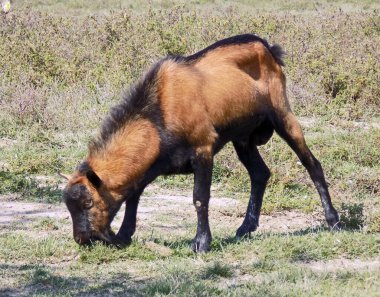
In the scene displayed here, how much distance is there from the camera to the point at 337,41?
16.5 meters

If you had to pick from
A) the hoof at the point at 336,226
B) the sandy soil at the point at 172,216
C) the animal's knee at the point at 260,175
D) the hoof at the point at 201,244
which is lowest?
the sandy soil at the point at 172,216

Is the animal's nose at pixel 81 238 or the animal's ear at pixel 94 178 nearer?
the animal's ear at pixel 94 178

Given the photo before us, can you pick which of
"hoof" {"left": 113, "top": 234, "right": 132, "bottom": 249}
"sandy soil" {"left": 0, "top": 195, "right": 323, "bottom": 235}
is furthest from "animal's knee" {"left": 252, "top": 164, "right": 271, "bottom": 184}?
"hoof" {"left": 113, "top": 234, "right": 132, "bottom": 249}

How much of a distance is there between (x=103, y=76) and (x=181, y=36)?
2759 mm

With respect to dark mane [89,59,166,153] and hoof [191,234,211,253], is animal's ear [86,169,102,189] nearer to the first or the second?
dark mane [89,59,166,153]

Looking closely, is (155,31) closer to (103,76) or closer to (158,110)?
(103,76)

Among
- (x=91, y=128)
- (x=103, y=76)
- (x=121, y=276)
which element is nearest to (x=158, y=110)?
(x=121, y=276)

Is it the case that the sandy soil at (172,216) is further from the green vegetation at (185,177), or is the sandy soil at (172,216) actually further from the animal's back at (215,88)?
the animal's back at (215,88)

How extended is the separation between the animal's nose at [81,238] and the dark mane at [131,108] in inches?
29.1

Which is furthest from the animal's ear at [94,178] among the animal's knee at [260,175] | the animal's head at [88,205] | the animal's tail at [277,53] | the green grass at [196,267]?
the animal's tail at [277,53]

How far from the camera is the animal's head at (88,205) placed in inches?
269

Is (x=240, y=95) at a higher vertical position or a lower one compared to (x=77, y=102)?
higher

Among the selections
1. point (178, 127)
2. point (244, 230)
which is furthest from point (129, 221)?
point (244, 230)

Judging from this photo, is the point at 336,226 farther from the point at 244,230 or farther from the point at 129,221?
the point at 129,221
